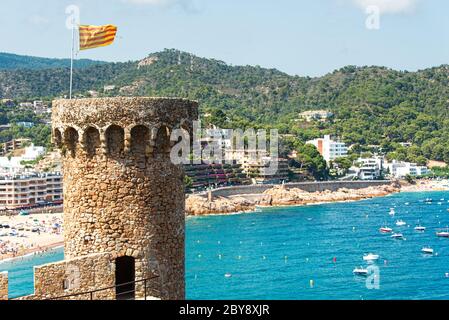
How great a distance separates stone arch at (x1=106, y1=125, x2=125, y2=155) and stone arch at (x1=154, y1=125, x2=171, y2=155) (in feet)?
1.54

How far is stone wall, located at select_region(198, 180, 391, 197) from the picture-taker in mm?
107625

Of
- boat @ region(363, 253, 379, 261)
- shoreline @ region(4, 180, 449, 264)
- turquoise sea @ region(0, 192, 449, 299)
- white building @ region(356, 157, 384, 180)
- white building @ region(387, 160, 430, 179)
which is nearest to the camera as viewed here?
turquoise sea @ region(0, 192, 449, 299)

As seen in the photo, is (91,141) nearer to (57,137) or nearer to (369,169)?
(57,137)

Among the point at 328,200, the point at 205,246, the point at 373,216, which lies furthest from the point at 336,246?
the point at 328,200

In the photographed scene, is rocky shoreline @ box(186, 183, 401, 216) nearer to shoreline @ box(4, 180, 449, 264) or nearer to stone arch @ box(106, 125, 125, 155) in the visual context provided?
shoreline @ box(4, 180, 449, 264)

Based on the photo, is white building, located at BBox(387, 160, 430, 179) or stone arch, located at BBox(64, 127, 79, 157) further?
white building, located at BBox(387, 160, 430, 179)

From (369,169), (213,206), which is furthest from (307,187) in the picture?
(369,169)

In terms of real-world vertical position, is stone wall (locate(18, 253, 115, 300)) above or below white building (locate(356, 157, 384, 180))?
above

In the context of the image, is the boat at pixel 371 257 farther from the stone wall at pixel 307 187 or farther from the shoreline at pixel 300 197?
the stone wall at pixel 307 187

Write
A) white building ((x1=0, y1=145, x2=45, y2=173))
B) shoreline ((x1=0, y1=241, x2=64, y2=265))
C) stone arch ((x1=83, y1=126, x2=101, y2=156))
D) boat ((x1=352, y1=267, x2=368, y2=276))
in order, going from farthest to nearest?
white building ((x1=0, y1=145, x2=45, y2=173))
shoreline ((x1=0, y1=241, x2=64, y2=265))
boat ((x1=352, y1=267, x2=368, y2=276))
stone arch ((x1=83, y1=126, x2=101, y2=156))

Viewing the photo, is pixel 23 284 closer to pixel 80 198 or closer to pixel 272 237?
pixel 272 237

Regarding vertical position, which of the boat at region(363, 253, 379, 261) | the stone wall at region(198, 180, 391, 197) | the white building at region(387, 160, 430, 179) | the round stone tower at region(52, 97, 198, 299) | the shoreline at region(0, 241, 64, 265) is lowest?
the shoreline at region(0, 241, 64, 265)

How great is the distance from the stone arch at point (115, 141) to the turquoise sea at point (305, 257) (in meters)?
39.7

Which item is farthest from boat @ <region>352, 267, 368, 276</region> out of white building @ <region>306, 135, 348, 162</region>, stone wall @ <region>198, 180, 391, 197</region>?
white building @ <region>306, 135, 348, 162</region>
